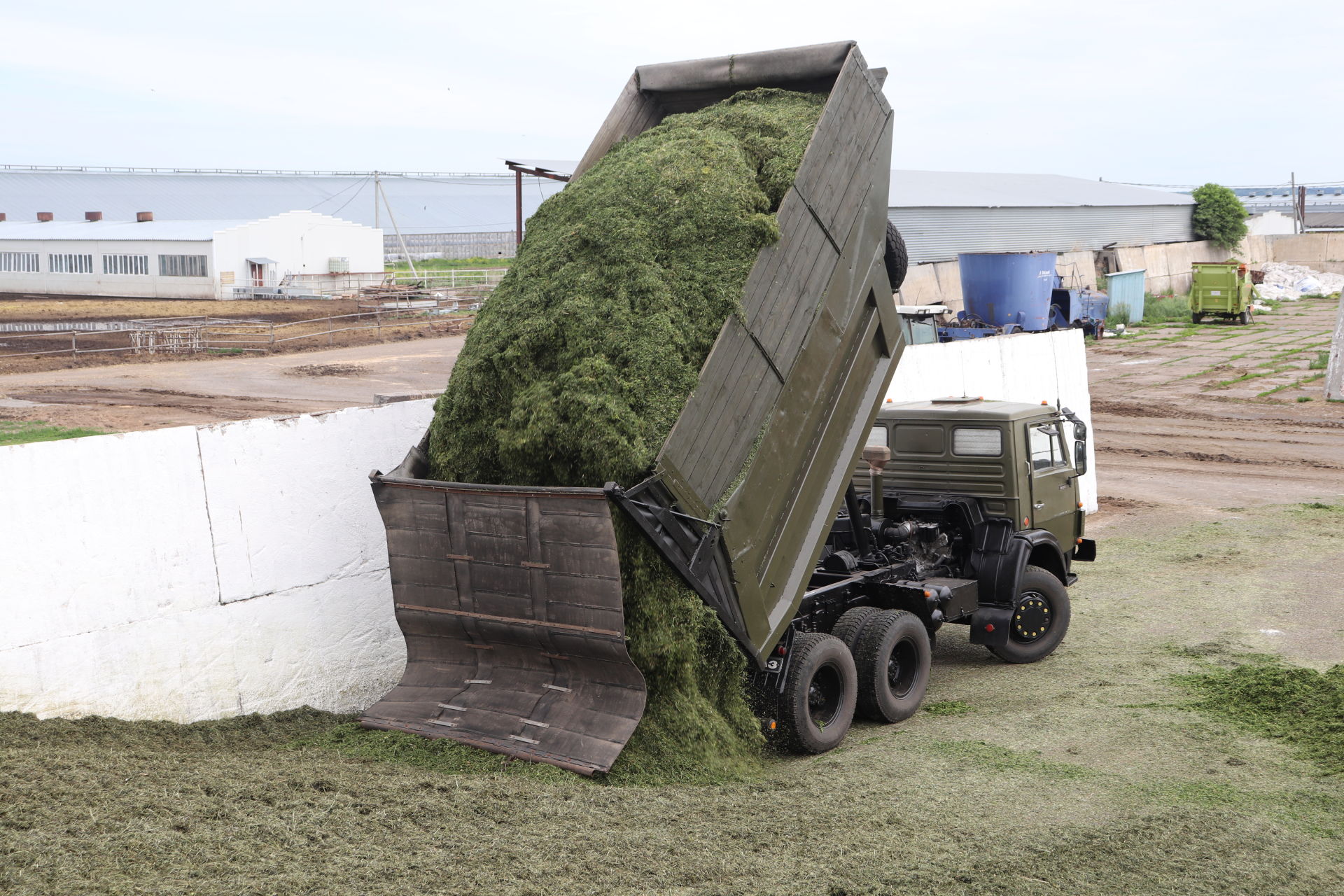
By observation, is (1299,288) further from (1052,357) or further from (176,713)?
(176,713)

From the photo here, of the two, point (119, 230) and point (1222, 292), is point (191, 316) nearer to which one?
point (119, 230)

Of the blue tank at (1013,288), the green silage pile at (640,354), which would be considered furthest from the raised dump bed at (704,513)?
the blue tank at (1013,288)

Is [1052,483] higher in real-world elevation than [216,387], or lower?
lower

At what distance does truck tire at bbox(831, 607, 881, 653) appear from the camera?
834cm

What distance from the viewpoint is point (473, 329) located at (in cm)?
780

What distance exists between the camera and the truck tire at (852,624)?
27.3 ft

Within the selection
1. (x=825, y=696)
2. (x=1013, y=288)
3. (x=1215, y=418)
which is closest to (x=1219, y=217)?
(x=1013, y=288)

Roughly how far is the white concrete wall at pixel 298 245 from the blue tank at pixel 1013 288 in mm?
32554

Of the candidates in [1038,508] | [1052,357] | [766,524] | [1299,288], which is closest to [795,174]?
[766,524]

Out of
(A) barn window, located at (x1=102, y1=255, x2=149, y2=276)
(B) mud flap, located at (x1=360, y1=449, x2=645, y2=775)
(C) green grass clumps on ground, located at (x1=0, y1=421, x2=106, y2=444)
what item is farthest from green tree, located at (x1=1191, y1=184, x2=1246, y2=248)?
(B) mud flap, located at (x1=360, y1=449, x2=645, y2=775)

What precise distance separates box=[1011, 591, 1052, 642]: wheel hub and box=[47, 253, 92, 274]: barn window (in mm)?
55665

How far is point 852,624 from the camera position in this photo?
844 cm

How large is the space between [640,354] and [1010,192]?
177 ft

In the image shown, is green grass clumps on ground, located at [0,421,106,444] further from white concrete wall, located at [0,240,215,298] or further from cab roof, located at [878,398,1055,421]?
white concrete wall, located at [0,240,215,298]
